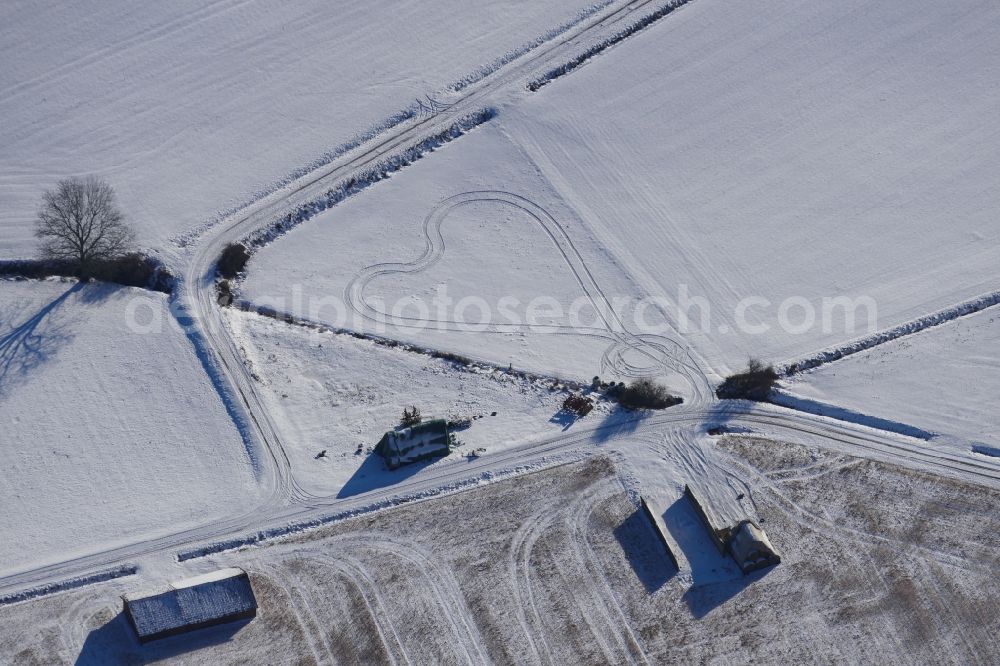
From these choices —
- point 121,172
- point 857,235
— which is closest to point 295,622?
point 121,172

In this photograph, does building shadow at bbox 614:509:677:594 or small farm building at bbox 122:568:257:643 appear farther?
building shadow at bbox 614:509:677:594

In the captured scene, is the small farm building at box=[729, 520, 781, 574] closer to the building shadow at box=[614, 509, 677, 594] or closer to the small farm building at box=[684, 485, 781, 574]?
the small farm building at box=[684, 485, 781, 574]

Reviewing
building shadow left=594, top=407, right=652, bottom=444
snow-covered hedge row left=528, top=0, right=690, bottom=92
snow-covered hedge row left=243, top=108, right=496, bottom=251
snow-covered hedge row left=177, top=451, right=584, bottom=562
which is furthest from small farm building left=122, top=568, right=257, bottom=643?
snow-covered hedge row left=528, top=0, right=690, bottom=92

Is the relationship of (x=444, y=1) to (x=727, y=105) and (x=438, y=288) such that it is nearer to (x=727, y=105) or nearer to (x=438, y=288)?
(x=727, y=105)

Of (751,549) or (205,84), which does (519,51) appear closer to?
(205,84)

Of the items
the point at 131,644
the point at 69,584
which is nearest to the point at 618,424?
the point at 131,644

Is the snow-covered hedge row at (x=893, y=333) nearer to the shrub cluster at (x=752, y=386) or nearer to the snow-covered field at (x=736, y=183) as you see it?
the snow-covered field at (x=736, y=183)
